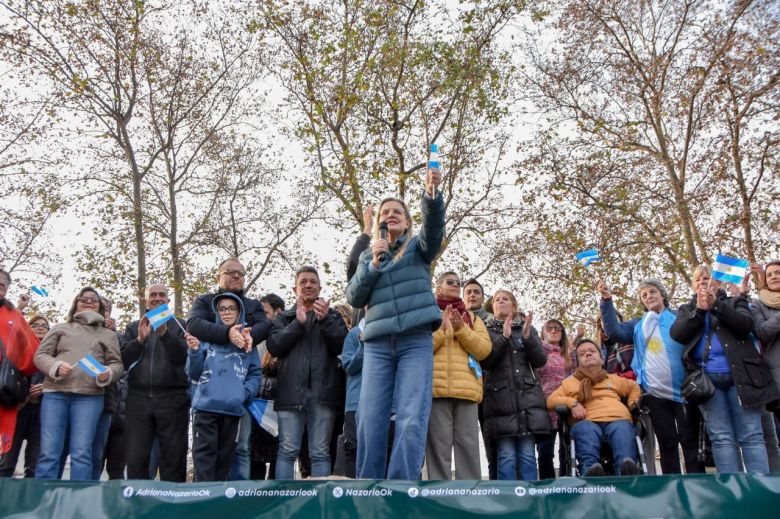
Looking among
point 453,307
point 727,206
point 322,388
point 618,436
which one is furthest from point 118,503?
point 727,206

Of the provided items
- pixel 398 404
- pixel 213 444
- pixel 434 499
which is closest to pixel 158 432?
pixel 213 444

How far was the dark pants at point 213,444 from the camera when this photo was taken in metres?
4.92

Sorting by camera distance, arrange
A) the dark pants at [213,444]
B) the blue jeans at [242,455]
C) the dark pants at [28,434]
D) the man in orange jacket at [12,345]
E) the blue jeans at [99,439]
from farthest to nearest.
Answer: the dark pants at [28,434] → the blue jeans at [99,439] → the man in orange jacket at [12,345] → the blue jeans at [242,455] → the dark pants at [213,444]

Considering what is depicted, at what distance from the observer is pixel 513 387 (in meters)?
5.74

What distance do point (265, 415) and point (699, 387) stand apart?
11.3 feet

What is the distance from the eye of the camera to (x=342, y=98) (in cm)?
1404

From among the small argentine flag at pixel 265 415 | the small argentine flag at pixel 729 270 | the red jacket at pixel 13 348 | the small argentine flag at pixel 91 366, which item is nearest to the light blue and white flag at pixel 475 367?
the small argentine flag at pixel 265 415

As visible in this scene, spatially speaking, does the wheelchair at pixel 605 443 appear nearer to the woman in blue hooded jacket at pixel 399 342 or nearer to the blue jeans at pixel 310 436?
the blue jeans at pixel 310 436

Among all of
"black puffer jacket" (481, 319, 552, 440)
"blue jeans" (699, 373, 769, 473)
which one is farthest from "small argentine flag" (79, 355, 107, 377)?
"blue jeans" (699, 373, 769, 473)

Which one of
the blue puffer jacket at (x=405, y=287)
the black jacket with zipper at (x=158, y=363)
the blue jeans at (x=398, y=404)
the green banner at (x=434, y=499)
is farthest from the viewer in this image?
the black jacket with zipper at (x=158, y=363)

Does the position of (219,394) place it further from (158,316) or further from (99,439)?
(99,439)

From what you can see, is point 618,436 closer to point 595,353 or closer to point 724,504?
point 595,353

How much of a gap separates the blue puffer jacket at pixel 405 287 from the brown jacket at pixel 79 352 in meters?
2.59

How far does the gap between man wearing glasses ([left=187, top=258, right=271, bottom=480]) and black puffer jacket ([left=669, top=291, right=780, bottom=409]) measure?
3463 mm
